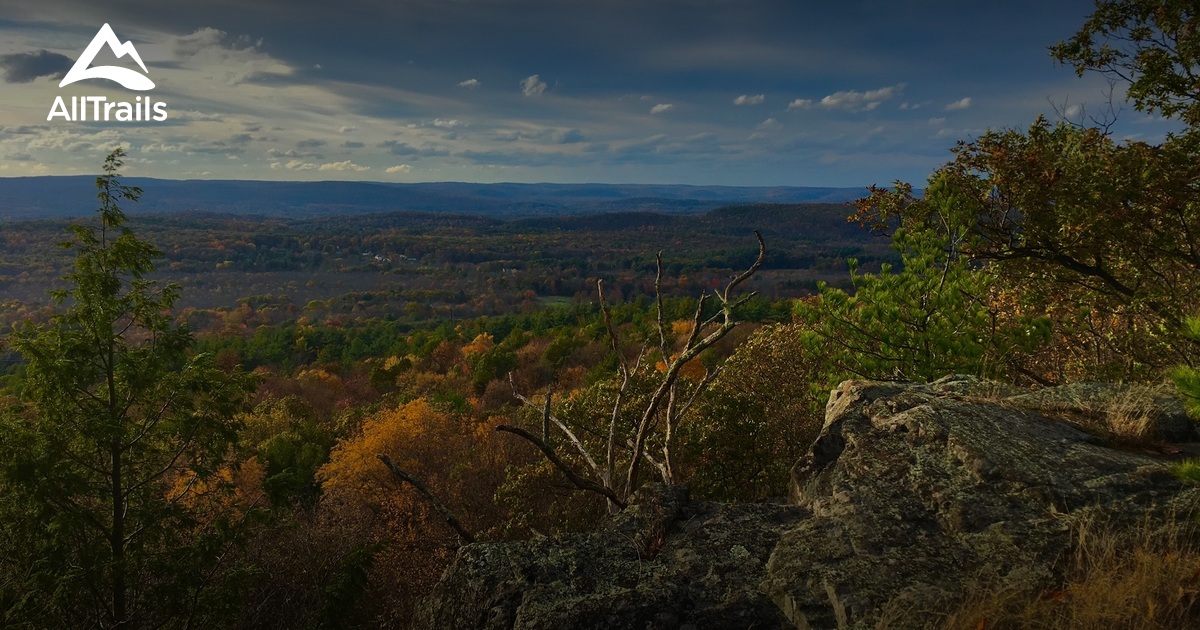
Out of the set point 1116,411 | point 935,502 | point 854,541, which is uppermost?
point 1116,411

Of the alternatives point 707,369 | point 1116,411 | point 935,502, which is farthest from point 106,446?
point 1116,411

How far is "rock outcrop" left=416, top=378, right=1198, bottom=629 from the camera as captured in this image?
3822 millimetres

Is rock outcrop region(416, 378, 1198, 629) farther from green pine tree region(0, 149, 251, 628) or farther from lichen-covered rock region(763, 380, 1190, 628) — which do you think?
green pine tree region(0, 149, 251, 628)

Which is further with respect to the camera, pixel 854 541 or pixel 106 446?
pixel 106 446

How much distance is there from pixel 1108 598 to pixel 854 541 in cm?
131

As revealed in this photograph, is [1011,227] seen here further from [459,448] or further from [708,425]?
[459,448]

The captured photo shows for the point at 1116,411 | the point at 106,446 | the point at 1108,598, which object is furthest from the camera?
the point at 106,446

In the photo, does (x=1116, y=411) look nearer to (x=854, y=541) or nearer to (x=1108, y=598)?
(x=1108, y=598)

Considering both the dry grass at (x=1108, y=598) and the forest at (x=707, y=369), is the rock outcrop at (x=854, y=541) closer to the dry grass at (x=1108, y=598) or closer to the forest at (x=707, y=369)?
the dry grass at (x=1108, y=598)

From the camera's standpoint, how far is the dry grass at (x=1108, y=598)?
10.8 feet

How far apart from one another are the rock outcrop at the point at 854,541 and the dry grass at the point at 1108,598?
Answer: 0.17 metres

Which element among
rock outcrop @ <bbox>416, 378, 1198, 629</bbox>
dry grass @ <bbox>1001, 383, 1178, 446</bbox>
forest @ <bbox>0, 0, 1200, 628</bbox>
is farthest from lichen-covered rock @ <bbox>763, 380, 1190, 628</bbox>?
forest @ <bbox>0, 0, 1200, 628</bbox>

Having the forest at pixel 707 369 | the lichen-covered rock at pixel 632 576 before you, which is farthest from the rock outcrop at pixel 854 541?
the forest at pixel 707 369

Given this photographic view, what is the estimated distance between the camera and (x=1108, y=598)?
3307 mm
